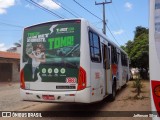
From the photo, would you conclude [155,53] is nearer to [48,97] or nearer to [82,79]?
[82,79]

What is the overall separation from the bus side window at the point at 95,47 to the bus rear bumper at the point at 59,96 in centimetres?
131

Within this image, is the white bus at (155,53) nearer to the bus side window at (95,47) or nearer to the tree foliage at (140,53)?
the bus side window at (95,47)

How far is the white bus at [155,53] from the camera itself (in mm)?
4266

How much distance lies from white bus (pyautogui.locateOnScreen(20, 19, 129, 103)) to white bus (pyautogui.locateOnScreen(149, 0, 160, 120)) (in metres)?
3.79

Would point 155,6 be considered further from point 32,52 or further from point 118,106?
point 118,106

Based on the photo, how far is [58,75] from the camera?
8297 mm

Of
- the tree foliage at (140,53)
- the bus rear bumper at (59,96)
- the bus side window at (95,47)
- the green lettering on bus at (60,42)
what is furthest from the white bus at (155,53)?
the tree foliage at (140,53)

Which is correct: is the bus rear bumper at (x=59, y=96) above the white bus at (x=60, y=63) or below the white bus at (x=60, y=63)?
below

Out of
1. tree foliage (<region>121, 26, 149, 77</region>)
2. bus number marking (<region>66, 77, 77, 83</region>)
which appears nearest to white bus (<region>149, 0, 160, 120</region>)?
bus number marking (<region>66, 77, 77, 83</region>)

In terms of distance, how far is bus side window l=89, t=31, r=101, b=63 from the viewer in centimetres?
874

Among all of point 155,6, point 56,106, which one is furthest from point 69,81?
point 155,6

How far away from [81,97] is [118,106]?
12.2ft

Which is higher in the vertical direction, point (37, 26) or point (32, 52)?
point (37, 26)

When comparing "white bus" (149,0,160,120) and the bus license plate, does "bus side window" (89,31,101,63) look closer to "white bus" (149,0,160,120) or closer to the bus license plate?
the bus license plate
